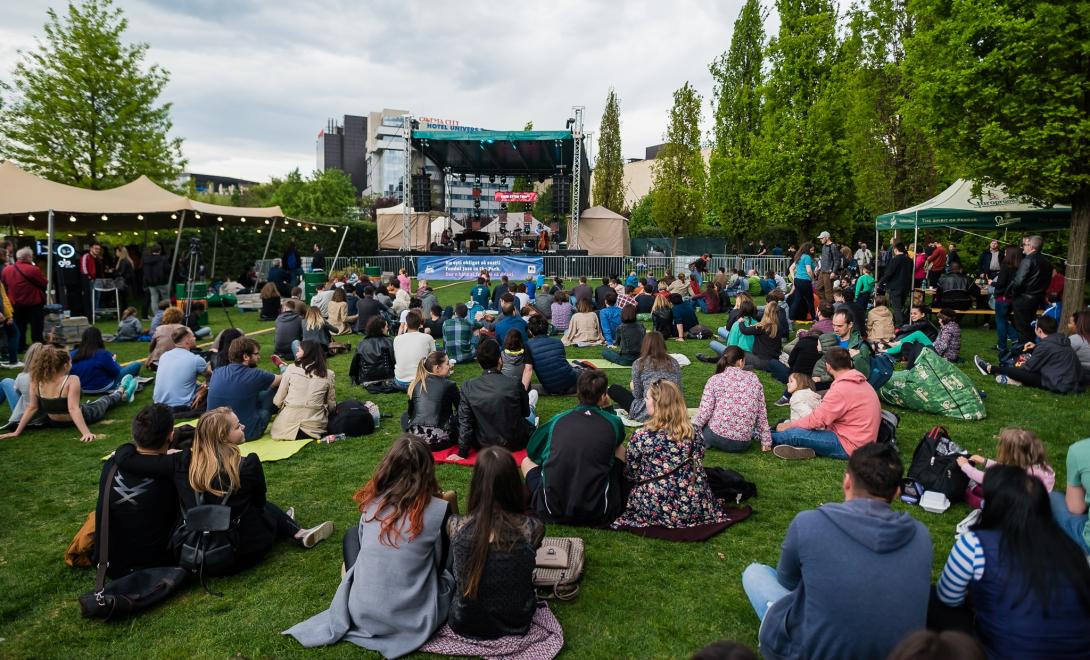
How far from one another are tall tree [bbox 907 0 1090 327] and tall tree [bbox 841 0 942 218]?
11948 mm

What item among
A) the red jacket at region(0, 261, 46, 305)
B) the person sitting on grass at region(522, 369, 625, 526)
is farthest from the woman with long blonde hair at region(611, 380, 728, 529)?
the red jacket at region(0, 261, 46, 305)

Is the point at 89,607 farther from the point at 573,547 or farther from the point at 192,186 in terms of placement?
the point at 192,186

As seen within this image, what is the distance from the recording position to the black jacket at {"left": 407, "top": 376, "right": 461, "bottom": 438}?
605 cm

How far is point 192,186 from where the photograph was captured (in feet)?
86.1

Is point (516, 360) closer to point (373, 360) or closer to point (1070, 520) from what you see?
point (373, 360)

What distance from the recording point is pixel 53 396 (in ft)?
22.3

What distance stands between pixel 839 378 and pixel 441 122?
418 feet

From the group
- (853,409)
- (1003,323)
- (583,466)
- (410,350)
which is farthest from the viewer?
(1003,323)

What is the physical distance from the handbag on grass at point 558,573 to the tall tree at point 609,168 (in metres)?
43.3

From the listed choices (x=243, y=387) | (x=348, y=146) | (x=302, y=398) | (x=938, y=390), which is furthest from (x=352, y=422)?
(x=348, y=146)

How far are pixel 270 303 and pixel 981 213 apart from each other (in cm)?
1570

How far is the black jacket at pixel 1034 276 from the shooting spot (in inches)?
396

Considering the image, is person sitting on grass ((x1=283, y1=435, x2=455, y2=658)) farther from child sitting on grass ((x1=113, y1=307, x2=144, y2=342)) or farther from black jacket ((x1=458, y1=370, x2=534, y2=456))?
child sitting on grass ((x1=113, y1=307, x2=144, y2=342))

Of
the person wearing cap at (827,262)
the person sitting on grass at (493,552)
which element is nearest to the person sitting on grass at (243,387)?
the person sitting on grass at (493,552)
